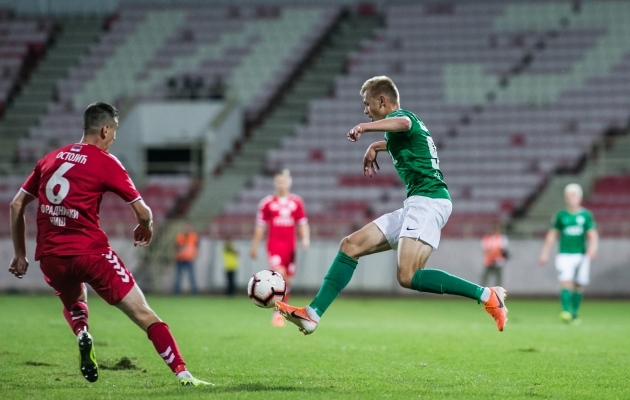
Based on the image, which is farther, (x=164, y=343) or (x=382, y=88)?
(x=382, y=88)

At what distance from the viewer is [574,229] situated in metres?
14.9

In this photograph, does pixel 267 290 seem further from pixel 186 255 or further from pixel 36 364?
pixel 186 255

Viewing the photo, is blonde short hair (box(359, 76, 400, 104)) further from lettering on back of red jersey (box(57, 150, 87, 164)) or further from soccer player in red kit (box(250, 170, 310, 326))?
soccer player in red kit (box(250, 170, 310, 326))

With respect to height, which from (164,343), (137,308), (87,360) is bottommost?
(87,360)

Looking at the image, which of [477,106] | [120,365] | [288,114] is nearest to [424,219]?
[120,365]

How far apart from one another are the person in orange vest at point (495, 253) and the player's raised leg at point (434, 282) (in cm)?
1517

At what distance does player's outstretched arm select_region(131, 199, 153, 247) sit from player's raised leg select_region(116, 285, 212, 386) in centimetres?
36

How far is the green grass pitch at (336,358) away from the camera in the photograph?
675 cm

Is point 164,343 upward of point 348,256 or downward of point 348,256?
downward

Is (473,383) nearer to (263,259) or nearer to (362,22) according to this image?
(263,259)

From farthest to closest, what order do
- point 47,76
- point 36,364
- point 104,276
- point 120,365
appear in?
point 47,76, point 36,364, point 120,365, point 104,276

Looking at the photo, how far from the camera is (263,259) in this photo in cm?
2456

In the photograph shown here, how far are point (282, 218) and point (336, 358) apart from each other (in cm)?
569

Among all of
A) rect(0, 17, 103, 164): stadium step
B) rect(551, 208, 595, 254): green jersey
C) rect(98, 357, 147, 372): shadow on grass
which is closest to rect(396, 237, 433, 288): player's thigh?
rect(98, 357, 147, 372): shadow on grass
